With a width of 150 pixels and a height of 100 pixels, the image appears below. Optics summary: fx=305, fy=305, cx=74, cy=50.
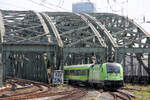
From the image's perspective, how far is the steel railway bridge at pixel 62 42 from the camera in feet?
135

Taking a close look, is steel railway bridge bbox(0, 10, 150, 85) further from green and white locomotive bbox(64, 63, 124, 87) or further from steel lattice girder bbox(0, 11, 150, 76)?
green and white locomotive bbox(64, 63, 124, 87)

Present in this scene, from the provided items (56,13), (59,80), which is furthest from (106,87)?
(56,13)

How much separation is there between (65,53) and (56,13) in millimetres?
25931

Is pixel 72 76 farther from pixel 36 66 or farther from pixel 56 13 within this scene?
pixel 56 13

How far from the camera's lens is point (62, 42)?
46812mm

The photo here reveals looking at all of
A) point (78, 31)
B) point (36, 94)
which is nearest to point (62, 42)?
point (78, 31)

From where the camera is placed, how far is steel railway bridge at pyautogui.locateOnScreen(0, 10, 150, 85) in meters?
41.2

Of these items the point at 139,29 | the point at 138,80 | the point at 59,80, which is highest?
the point at 139,29

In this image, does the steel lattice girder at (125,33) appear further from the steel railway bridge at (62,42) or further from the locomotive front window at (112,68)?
the locomotive front window at (112,68)

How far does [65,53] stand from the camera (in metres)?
41.3

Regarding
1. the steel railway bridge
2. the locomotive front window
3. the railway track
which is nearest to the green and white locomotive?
the locomotive front window

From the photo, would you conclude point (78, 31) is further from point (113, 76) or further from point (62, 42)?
point (113, 76)

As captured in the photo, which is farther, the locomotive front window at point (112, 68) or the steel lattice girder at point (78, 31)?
the steel lattice girder at point (78, 31)

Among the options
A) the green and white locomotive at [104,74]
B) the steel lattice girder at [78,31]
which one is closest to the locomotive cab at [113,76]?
the green and white locomotive at [104,74]
